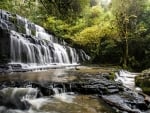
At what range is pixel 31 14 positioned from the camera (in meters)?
29.5

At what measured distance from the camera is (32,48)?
51.4 ft

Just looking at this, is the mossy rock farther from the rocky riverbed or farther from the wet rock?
the wet rock

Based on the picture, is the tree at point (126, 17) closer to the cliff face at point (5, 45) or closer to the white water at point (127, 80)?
the white water at point (127, 80)

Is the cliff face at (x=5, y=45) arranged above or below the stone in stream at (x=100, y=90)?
above

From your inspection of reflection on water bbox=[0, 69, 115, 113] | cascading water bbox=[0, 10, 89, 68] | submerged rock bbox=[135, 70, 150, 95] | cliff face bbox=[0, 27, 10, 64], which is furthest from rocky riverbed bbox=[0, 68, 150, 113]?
cascading water bbox=[0, 10, 89, 68]

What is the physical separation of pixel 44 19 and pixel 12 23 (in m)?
11.5

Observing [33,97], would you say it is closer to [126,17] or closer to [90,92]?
[90,92]

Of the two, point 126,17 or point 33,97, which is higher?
point 126,17

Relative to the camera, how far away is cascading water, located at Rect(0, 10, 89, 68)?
14.6 meters

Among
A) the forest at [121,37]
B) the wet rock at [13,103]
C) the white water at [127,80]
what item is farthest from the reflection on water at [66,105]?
the forest at [121,37]

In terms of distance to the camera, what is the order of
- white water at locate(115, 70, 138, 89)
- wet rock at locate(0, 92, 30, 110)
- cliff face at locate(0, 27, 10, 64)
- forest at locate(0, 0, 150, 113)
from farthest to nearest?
cliff face at locate(0, 27, 10, 64), white water at locate(115, 70, 138, 89), forest at locate(0, 0, 150, 113), wet rock at locate(0, 92, 30, 110)

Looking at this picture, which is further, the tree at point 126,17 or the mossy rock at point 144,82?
the tree at point 126,17

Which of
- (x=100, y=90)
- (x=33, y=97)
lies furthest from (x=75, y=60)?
(x=33, y=97)

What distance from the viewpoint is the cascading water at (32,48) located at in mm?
14633
